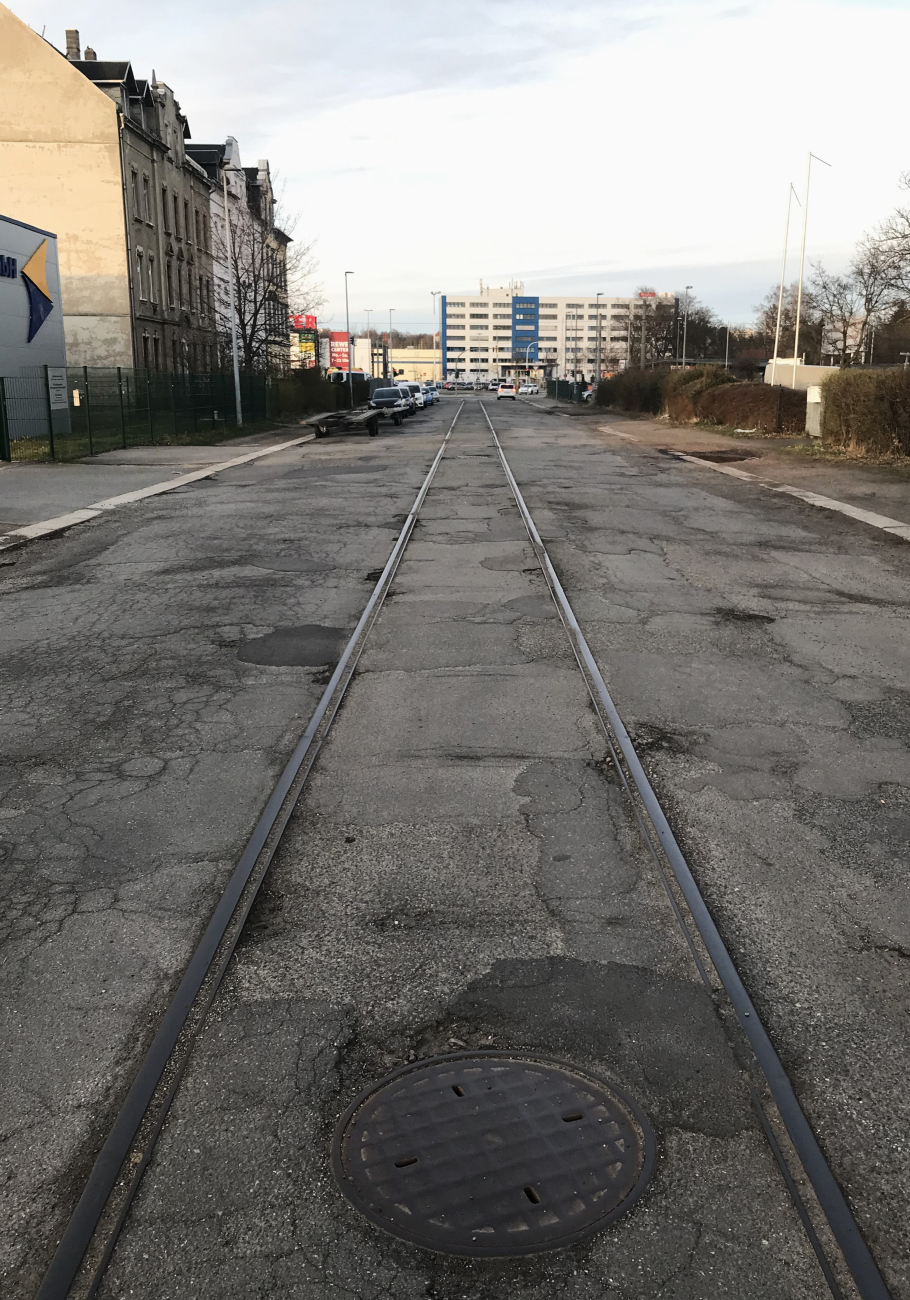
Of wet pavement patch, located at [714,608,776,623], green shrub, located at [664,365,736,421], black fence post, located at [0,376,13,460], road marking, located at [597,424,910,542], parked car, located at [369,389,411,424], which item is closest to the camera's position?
wet pavement patch, located at [714,608,776,623]

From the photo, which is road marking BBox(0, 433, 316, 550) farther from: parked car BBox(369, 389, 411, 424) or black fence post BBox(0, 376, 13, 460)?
parked car BBox(369, 389, 411, 424)

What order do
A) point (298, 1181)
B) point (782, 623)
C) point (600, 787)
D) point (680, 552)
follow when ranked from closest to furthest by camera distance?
point (298, 1181) < point (600, 787) < point (782, 623) < point (680, 552)

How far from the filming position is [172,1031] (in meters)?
3.45

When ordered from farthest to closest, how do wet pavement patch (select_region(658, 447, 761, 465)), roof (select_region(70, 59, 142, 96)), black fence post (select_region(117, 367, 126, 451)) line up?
roof (select_region(70, 59, 142, 96)) → black fence post (select_region(117, 367, 126, 451)) → wet pavement patch (select_region(658, 447, 761, 465))

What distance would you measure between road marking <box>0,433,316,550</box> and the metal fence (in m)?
3.83

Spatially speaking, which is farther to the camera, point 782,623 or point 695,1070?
point 782,623

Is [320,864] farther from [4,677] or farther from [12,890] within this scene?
[4,677]

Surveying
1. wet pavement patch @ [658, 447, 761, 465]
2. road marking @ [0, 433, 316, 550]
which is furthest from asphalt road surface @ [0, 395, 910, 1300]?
wet pavement patch @ [658, 447, 761, 465]

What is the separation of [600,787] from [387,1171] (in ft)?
9.69

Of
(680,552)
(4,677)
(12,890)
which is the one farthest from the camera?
(680,552)

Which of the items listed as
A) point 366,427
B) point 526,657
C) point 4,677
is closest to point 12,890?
point 4,677

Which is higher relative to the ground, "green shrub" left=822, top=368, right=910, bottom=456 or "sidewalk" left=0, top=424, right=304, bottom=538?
"green shrub" left=822, top=368, right=910, bottom=456

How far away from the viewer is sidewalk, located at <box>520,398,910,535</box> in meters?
18.7

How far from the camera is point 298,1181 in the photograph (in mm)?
2812
